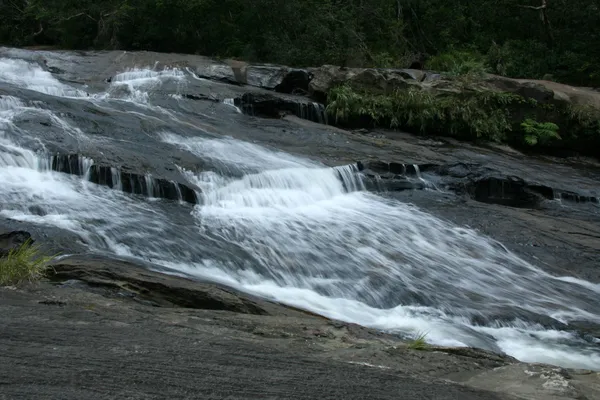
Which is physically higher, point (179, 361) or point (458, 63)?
point (458, 63)

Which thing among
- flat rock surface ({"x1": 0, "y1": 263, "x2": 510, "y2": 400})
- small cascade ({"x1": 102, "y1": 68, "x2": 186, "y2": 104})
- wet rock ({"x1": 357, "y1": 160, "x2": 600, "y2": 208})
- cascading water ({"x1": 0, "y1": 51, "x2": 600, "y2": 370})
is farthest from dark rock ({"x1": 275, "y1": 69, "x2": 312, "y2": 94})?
flat rock surface ({"x1": 0, "y1": 263, "x2": 510, "y2": 400})

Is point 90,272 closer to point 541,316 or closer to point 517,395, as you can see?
point 517,395

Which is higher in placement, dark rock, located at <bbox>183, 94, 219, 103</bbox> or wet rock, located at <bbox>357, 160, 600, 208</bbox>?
dark rock, located at <bbox>183, 94, 219, 103</bbox>

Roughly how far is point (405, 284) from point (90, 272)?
4063 mm

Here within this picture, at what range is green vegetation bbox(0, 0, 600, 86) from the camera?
24.0 metres

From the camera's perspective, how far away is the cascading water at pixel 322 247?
749cm

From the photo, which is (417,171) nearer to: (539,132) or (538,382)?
(539,132)

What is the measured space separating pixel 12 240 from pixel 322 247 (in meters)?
4.16

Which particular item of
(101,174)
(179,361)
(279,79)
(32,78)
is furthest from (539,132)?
(179,361)

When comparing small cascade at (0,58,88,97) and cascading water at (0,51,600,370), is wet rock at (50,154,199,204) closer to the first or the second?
cascading water at (0,51,600,370)

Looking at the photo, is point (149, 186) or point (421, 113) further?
point (421, 113)

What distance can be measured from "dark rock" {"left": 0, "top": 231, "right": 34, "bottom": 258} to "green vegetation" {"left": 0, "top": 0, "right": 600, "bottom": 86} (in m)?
16.7

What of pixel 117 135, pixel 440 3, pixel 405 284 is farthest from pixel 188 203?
pixel 440 3

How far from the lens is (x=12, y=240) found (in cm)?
727
